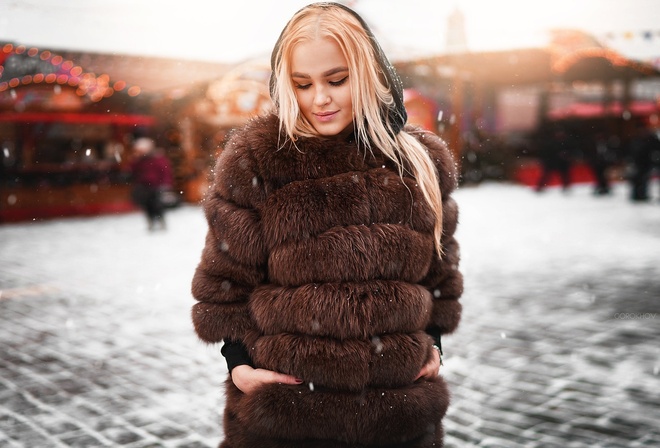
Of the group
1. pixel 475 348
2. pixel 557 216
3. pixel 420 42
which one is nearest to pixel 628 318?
pixel 475 348

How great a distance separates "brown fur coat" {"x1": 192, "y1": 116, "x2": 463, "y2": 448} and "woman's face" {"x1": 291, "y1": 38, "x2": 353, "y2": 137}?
0.07 meters

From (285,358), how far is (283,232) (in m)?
0.33

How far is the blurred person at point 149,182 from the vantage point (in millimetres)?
13961

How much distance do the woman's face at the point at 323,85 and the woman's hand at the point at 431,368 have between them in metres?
0.69

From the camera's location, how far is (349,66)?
184cm

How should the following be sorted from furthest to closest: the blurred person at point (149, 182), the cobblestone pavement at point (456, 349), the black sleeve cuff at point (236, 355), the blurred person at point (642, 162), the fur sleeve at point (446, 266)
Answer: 1. the blurred person at point (642, 162)
2. the blurred person at point (149, 182)
3. the cobblestone pavement at point (456, 349)
4. the fur sleeve at point (446, 266)
5. the black sleeve cuff at point (236, 355)

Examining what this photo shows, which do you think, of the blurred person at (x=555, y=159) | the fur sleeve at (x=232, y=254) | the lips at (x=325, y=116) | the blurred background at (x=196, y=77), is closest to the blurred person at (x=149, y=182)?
the blurred background at (x=196, y=77)

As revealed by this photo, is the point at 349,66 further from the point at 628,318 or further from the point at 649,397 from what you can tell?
the point at 628,318

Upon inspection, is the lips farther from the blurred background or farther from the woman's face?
the blurred background

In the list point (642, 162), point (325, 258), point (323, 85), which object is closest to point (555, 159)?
point (642, 162)

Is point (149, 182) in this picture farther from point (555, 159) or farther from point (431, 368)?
point (431, 368)

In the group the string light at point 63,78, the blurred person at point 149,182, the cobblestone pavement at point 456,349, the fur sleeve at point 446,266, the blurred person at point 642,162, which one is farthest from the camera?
the string light at point 63,78

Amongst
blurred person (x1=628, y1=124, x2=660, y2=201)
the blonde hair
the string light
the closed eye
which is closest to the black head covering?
the blonde hair

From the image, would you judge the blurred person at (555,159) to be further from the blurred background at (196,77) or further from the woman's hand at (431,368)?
the woman's hand at (431,368)
